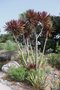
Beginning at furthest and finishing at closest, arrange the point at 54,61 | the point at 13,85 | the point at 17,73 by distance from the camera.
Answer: the point at 54,61 → the point at 17,73 → the point at 13,85

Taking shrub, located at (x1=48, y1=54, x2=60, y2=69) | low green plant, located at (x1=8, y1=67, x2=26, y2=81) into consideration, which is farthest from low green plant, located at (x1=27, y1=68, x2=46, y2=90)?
shrub, located at (x1=48, y1=54, x2=60, y2=69)

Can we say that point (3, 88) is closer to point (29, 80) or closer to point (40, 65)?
point (29, 80)

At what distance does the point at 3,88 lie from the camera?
35.3 ft

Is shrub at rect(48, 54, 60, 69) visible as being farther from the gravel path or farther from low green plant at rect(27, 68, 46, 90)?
the gravel path

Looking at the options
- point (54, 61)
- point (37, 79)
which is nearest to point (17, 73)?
point (37, 79)

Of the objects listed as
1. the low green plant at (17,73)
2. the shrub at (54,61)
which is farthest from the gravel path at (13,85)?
the shrub at (54,61)

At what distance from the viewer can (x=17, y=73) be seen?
12.6m

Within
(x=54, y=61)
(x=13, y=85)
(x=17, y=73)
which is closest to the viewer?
(x=13, y=85)

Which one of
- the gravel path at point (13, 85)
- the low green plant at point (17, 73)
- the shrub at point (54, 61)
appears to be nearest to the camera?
the gravel path at point (13, 85)

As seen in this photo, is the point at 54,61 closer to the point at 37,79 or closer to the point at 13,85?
the point at 37,79

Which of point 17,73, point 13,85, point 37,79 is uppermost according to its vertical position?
point 17,73

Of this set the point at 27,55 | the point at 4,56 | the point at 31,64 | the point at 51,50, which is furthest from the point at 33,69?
the point at 51,50

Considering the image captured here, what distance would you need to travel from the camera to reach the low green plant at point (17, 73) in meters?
12.5

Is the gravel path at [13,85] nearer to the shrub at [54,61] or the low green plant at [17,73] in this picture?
the low green plant at [17,73]
